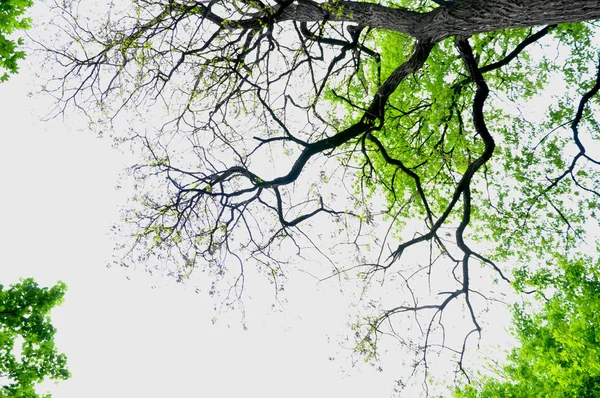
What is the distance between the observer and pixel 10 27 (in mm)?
4531

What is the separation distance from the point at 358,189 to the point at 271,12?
5101 millimetres

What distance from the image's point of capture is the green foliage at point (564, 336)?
8.80 m

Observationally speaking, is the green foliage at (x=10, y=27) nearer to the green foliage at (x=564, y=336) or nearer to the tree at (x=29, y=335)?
the tree at (x=29, y=335)

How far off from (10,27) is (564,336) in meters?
11.3

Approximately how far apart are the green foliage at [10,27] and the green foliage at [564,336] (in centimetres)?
1025

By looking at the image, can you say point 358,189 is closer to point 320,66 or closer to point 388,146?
point 388,146

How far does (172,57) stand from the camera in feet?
25.2

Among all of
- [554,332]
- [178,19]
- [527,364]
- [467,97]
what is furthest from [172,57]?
[527,364]

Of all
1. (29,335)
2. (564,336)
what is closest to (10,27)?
(29,335)

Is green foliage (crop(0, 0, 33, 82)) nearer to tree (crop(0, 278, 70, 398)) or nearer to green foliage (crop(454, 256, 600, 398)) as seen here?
tree (crop(0, 278, 70, 398))

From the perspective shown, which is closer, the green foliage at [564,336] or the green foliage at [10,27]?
the green foliage at [10,27]

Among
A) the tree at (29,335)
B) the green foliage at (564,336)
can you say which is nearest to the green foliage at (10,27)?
the tree at (29,335)

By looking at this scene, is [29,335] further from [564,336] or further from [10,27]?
[564,336]

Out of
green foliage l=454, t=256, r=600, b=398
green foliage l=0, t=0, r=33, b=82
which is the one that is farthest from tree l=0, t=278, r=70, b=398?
green foliage l=454, t=256, r=600, b=398
